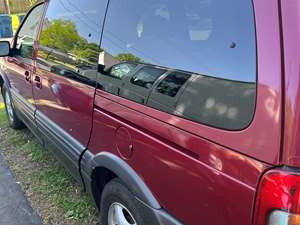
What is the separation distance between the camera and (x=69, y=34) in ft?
9.62

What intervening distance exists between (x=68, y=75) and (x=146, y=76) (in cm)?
106

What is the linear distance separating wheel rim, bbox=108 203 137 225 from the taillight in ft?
3.58

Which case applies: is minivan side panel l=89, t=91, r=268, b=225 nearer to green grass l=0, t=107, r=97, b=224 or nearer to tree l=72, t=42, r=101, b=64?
tree l=72, t=42, r=101, b=64

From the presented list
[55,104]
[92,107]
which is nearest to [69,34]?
[55,104]

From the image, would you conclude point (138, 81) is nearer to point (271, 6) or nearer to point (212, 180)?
point (212, 180)

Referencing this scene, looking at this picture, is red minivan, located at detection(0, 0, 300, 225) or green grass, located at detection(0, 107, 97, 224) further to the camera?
green grass, located at detection(0, 107, 97, 224)

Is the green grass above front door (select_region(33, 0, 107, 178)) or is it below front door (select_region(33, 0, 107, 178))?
below

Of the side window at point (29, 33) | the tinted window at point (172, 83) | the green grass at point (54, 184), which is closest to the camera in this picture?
the tinted window at point (172, 83)

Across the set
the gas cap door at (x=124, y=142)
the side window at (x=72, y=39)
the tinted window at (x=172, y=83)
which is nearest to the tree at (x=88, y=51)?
the side window at (x=72, y=39)

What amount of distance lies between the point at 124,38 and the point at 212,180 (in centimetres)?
104

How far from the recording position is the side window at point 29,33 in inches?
147

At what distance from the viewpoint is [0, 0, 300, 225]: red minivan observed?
1.28 m

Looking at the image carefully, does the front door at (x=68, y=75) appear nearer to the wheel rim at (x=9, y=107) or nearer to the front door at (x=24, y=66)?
the front door at (x=24, y=66)

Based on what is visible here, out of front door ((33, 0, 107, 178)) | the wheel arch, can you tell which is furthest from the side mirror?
the wheel arch
